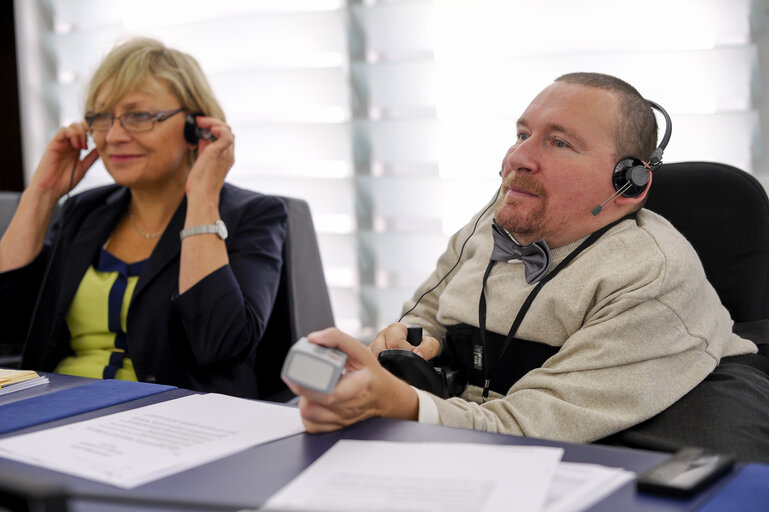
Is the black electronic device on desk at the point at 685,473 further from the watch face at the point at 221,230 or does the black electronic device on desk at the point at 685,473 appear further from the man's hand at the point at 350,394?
the watch face at the point at 221,230

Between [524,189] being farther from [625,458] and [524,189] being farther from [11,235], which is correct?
[11,235]

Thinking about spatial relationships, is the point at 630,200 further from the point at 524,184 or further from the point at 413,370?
the point at 413,370

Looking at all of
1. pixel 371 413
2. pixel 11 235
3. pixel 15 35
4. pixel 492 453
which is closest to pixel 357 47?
pixel 11 235

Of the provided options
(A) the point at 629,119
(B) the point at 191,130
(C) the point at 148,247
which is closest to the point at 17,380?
(C) the point at 148,247

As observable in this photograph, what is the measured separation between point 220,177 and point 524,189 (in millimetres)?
851

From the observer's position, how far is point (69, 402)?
1156 mm

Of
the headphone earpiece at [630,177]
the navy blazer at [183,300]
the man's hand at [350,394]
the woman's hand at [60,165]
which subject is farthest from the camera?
the woman's hand at [60,165]

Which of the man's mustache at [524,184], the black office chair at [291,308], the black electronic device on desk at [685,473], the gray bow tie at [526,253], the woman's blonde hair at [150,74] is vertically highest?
the woman's blonde hair at [150,74]

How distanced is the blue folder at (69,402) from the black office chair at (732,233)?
105 cm

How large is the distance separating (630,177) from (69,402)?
1027 mm

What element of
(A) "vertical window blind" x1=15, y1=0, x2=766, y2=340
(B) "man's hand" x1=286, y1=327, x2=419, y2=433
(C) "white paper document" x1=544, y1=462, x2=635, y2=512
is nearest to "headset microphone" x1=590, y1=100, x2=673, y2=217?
(B) "man's hand" x1=286, y1=327, x2=419, y2=433

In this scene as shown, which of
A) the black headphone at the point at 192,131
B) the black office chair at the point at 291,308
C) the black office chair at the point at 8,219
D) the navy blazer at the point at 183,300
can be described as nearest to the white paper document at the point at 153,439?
the navy blazer at the point at 183,300

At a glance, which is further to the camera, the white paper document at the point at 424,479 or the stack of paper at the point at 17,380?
the stack of paper at the point at 17,380

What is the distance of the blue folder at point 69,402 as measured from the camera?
106 centimetres
